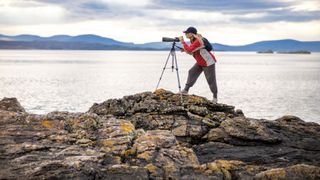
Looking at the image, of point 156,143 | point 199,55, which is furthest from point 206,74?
point 156,143

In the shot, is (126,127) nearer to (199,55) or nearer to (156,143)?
(156,143)

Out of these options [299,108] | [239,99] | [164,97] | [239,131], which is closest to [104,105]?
[164,97]

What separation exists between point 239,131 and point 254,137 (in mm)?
466

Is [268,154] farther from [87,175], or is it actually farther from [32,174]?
[32,174]

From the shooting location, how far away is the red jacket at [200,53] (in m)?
15.0

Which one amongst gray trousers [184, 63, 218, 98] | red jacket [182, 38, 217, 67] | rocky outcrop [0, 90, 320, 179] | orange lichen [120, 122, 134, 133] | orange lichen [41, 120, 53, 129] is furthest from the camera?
gray trousers [184, 63, 218, 98]

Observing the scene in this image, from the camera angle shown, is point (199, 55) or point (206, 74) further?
point (206, 74)

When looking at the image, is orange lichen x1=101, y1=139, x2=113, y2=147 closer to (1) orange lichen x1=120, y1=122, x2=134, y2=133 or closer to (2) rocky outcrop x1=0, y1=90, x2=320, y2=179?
(2) rocky outcrop x1=0, y1=90, x2=320, y2=179

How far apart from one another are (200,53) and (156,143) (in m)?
5.88

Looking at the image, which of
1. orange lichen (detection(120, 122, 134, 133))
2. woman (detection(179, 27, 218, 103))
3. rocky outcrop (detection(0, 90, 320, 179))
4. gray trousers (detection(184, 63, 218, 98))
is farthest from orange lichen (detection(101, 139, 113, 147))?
gray trousers (detection(184, 63, 218, 98))

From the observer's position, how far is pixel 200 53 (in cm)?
1529

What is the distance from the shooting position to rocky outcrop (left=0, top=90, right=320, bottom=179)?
8719 mm

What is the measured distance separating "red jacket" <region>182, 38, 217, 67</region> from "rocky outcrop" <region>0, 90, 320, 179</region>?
1.56 meters

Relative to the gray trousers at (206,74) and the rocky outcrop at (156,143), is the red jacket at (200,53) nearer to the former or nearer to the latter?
the gray trousers at (206,74)
